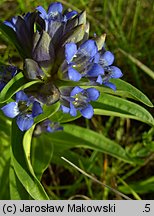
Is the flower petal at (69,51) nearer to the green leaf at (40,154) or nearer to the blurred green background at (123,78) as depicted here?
the green leaf at (40,154)

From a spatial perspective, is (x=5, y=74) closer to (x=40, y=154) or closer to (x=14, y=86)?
(x=14, y=86)

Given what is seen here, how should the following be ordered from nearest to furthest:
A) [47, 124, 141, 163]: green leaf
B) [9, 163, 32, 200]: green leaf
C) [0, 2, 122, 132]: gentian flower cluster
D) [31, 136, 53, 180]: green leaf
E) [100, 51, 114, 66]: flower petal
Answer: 1. [0, 2, 122, 132]: gentian flower cluster
2. [100, 51, 114, 66]: flower petal
3. [9, 163, 32, 200]: green leaf
4. [31, 136, 53, 180]: green leaf
5. [47, 124, 141, 163]: green leaf

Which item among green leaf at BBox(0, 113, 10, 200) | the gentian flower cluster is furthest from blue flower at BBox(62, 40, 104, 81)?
green leaf at BBox(0, 113, 10, 200)

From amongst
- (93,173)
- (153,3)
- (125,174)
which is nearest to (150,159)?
(125,174)

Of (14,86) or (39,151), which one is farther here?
(39,151)

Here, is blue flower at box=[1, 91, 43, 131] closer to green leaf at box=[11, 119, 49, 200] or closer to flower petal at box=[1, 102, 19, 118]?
flower petal at box=[1, 102, 19, 118]

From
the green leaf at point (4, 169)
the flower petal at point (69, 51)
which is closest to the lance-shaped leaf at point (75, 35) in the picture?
the flower petal at point (69, 51)

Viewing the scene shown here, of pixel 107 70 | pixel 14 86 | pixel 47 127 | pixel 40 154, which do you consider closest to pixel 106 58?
pixel 107 70
